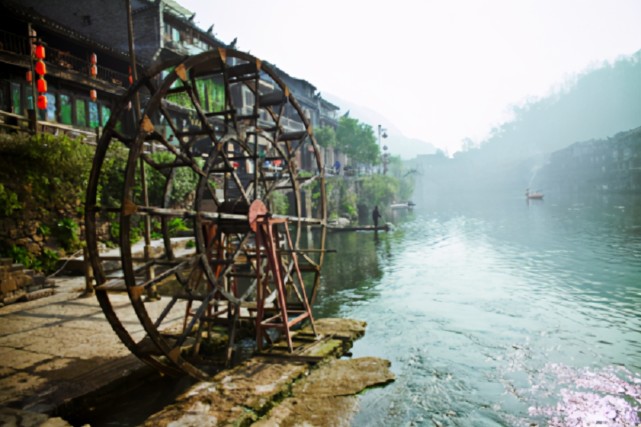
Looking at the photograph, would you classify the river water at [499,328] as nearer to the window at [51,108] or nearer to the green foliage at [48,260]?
the green foliage at [48,260]

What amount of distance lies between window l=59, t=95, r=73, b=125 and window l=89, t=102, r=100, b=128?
1.25 m

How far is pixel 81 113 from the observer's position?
2084 centimetres

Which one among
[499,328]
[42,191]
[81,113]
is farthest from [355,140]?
[499,328]

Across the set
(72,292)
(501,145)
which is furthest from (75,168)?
(501,145)

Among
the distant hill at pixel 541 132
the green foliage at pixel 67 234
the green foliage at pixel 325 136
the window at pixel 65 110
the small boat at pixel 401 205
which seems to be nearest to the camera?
the green foliage at pixel 67 234

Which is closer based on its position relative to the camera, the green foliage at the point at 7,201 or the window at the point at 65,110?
the green foliage at the point at 7,201

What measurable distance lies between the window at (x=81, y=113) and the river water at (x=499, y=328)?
1411 centimetres

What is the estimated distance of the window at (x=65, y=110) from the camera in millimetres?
19609

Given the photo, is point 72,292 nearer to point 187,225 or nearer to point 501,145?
point 187,225

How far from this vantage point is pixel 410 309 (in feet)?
39.2

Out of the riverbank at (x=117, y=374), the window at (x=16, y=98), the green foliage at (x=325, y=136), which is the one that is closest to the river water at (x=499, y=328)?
the riverbank at (x=117, y=374)

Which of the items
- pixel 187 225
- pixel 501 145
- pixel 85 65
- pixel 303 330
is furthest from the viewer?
pixel 501 145

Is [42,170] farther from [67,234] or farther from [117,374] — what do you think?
[117,374]

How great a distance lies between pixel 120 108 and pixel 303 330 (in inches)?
198
